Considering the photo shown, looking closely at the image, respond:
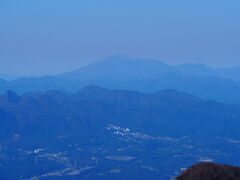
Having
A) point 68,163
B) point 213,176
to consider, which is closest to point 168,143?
point 68,163

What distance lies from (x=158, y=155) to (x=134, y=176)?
101ft

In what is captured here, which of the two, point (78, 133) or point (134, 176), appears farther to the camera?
point (78, 133)

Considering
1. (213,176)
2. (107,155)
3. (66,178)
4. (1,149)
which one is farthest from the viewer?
(1,149)

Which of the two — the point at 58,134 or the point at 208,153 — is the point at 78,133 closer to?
the point at 58,134

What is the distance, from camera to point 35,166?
484ft

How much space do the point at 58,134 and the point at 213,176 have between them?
529 ft

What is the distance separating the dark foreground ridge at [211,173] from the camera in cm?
3562

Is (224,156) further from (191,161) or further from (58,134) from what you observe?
(58,134)

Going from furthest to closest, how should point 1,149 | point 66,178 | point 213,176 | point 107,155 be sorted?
point 1,149 → point 107,155 → point 66,178 → point 213,176

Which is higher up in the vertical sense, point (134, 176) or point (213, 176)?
point (213, 176)

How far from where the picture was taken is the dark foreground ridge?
117 feet

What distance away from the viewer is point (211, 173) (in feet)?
118

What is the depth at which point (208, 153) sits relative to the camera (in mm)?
167875

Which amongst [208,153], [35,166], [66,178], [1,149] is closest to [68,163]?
[35,166]
